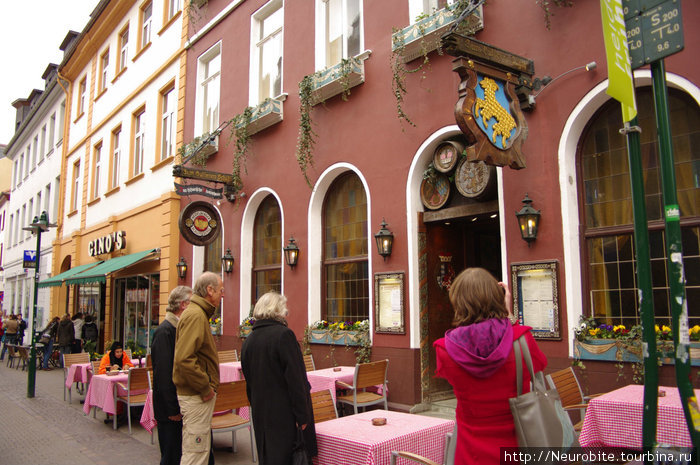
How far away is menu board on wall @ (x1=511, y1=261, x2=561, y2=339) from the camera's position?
5996 millimetres

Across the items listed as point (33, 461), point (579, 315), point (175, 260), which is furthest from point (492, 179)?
point (175, 260)

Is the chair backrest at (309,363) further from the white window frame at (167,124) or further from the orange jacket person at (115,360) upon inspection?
the white window frame at (167,124)

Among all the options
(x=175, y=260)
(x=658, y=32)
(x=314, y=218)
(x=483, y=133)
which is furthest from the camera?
(x=175, y=260)

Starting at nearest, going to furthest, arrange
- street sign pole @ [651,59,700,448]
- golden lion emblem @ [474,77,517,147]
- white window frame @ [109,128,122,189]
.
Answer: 1. street sign pole @ [651,59,700,448]
2. golden lion emblem @ [474,77,517,147]
3. white window frame @ [109,128,122,189]

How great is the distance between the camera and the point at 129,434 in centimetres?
756

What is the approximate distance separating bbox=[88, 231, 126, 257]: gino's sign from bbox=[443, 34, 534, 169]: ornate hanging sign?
1356 centimetres

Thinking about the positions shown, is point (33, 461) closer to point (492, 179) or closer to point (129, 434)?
point (129, 434)

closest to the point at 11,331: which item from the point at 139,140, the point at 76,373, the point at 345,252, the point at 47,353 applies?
the point at 47,353

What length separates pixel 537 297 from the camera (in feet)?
20.2

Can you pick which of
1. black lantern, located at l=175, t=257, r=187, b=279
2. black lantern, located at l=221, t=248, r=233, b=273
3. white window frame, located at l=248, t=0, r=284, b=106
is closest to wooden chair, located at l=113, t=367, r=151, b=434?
black lantern, located at l=221, t=248, r=233, b=273

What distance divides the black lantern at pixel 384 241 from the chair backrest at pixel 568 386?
3.16 m

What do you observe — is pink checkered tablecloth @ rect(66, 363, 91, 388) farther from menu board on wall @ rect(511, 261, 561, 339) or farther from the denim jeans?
menu board on wall @ rect(511, 261, 561, 339)

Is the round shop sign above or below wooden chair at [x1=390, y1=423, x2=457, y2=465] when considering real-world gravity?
above

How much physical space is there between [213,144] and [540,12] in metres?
8.10
